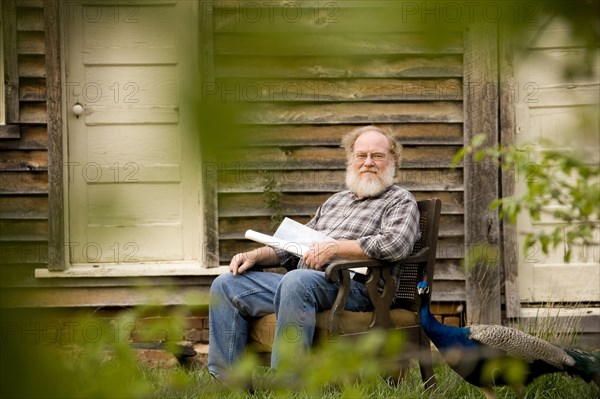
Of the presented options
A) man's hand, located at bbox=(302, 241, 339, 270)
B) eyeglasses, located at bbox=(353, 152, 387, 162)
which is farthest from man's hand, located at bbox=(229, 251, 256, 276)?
eyeglasses, located at bbox=(353, 152, 387, 162)

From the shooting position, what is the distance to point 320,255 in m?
3.20

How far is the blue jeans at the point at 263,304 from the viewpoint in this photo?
3.05 m

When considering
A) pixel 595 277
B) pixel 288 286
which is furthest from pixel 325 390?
pixel 595 277

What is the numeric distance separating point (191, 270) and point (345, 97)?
4.34ft

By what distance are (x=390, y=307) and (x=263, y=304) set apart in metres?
0.55

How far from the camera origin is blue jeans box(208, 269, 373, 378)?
3049 millimetres

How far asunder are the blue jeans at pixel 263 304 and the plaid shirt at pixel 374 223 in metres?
0.20

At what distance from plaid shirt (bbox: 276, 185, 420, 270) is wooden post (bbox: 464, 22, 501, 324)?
1072mm

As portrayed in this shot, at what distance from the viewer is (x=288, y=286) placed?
10.1 feet

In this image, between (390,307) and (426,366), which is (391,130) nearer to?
(390,307)

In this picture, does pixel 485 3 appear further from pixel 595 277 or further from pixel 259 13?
pixel 595 277

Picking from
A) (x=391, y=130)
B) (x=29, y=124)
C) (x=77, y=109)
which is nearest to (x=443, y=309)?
(x=391, y=130)

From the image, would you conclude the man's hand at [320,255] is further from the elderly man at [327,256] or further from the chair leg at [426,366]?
the chair leg at [426,366]

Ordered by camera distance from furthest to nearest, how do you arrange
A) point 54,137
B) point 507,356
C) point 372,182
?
1. point 54,137
2. point 372,182
3. point 507,356
